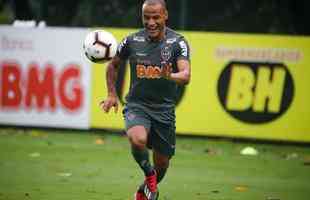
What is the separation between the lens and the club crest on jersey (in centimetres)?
926

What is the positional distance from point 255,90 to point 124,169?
12.1 ft

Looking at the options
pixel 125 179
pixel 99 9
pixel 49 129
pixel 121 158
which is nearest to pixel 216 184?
pixel 125 179

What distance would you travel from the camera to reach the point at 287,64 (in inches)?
601

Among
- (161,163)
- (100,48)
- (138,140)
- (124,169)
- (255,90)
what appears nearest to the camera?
(138,140)

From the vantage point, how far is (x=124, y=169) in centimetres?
1248

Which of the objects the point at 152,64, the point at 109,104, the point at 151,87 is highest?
the point at 152,64

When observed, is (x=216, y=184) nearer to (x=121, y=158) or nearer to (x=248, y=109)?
(x=121, y=158)

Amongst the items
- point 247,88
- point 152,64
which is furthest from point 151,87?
point 247,88

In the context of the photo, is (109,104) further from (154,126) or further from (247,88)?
(247,88)

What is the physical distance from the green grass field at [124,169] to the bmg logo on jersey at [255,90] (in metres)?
0.54

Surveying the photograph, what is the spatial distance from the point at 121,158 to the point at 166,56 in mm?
4528

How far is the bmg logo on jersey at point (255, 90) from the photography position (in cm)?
1527

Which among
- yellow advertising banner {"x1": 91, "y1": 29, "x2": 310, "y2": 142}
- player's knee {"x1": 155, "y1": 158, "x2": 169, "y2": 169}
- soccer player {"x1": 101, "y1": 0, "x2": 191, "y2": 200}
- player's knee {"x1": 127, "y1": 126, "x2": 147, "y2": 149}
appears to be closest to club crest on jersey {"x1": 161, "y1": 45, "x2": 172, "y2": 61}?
soccer player {"x1": 101, "y1": 0, "x2": 191, "y2": 200}

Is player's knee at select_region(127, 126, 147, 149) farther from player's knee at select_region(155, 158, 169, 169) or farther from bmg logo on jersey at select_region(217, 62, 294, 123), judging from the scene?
bmg logo on jersey at select_region(217, 62, 294, 123)
